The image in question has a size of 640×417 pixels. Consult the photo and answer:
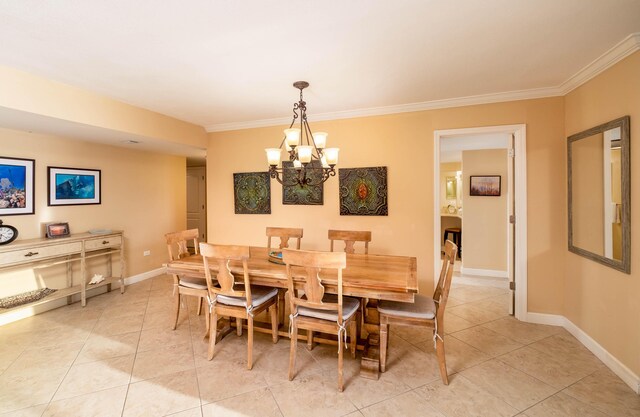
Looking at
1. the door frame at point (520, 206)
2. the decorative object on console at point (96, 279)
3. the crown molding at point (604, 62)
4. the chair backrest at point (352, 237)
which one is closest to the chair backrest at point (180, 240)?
the chair backrest at point (352, 237)

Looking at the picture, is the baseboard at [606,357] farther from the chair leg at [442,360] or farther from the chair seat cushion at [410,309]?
the chair seat cushion at [410,309]

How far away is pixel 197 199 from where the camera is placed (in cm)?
711

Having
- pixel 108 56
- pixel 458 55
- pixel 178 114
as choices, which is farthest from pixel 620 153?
pixel 178 114

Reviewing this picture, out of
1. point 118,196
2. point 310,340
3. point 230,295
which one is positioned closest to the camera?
point 230,295

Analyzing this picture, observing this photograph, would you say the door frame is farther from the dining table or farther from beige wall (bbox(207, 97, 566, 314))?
the dining table

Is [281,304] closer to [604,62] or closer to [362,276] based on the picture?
[362,276]

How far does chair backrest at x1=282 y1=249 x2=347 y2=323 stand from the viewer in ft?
6.35

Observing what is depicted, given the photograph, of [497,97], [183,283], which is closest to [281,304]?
[183,283]

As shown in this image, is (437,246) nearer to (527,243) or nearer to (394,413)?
(527,243)

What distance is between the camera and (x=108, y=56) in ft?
7.25

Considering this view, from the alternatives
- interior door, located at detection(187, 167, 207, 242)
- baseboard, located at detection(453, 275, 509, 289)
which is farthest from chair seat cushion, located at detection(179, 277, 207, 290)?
interior door, located at detection(187, 167, 207, 242)

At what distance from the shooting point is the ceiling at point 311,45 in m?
1.69

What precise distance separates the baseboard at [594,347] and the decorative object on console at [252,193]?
348cm

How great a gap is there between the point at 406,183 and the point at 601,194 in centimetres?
172
